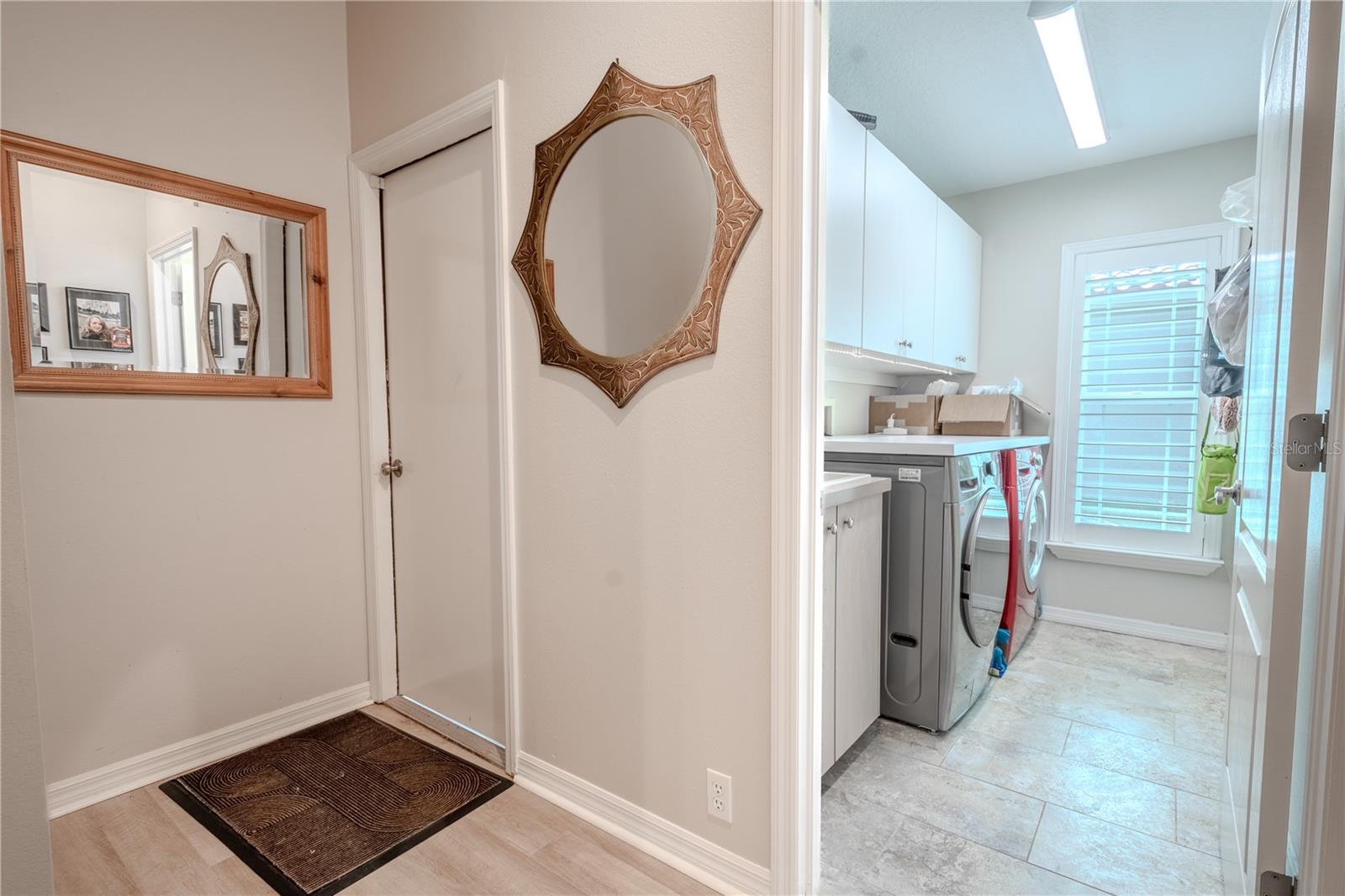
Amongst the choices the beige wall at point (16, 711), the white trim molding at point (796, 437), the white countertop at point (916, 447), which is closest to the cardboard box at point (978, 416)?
the white countertop at point (916, 447)

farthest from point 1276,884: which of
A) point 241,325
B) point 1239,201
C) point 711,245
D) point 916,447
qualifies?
point 241,325

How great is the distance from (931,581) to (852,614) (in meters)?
0.40

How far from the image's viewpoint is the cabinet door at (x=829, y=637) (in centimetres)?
173

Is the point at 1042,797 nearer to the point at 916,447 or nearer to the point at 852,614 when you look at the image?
the point at 852,614

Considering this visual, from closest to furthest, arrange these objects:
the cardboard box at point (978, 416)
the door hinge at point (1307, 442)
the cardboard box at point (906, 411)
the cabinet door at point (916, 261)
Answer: the door hinge at point (1307, 442) < the cabinet door at point (916, 261) < the cardboard box at point (978, 416) < the cardboard box at point (906, 411)

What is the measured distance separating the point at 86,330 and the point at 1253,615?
303cm

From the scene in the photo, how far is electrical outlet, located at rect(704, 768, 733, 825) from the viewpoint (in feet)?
4.66

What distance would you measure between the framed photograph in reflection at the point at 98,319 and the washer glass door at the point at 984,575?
2.82 m

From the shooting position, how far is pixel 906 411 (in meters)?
3.46

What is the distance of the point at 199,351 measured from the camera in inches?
76.4

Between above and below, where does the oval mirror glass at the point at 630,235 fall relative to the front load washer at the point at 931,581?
above

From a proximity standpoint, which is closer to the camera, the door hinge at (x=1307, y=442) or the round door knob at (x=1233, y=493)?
the door hinge at (x=1307, y=442)

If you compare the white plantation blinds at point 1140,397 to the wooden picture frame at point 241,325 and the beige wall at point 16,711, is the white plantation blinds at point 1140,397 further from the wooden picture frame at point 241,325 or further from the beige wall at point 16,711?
the beige wall at point 16,711

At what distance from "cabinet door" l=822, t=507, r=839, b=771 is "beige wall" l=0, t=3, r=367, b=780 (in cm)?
178
